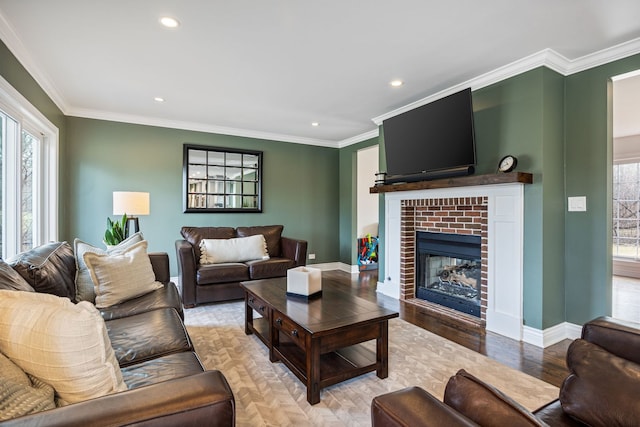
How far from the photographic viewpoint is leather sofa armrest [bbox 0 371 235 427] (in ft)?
2.49

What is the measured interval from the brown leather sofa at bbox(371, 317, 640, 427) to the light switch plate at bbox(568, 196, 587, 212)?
1872mm

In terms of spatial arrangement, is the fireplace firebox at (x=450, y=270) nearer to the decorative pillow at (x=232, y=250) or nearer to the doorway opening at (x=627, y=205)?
the decorative pillow at (x=232, y=250)

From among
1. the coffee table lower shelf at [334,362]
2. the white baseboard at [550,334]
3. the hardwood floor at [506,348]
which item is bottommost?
the hardwood floor at [506,348]

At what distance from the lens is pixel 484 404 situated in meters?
0.72

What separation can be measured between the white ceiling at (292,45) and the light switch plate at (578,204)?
1.12 meters

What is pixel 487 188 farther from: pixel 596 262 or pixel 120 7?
pixel 120 7

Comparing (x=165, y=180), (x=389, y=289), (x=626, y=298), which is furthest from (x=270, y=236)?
(x=626, y=298)

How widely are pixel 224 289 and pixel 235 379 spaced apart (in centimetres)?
173

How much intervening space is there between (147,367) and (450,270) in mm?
3286

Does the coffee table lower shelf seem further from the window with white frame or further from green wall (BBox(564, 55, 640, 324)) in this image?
the window with white frame

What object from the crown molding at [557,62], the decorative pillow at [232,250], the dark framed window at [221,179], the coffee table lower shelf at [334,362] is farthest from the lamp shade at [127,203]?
the crown molding at [557,62]

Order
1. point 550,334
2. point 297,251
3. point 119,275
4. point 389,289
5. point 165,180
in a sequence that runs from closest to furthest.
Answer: point 119,275, point 550,334, point 389,289, point 297,251, point 165,180

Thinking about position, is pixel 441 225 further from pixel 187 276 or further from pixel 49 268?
pixel 49 268

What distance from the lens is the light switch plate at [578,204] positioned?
8.91 ft
